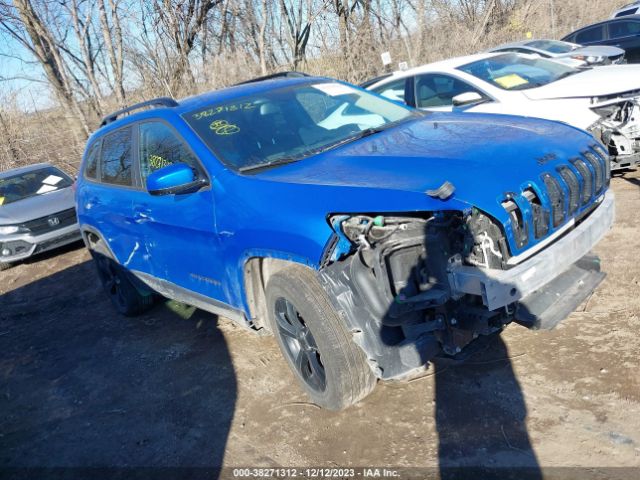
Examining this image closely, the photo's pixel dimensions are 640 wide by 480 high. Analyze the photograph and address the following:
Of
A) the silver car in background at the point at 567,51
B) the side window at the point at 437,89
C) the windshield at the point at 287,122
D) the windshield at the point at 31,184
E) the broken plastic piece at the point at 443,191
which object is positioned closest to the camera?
the broken plastic piece at the point at 443,191

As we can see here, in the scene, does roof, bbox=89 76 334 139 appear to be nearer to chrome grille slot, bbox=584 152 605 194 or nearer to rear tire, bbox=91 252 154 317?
rear tire, bbox=91 252 154 317

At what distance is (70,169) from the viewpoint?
47.2 ft

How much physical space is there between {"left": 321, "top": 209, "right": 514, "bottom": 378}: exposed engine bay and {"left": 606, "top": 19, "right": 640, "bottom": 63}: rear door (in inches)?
479

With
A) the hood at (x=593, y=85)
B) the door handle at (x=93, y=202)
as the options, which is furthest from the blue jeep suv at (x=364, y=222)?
the hood at (x=593, y=85)

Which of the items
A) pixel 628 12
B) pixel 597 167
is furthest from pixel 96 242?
pixel 628 12

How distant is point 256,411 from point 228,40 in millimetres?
17188

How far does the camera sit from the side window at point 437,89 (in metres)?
6.77

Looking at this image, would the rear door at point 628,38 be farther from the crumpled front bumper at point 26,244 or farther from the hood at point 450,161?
the crumpled front bumper at point 26,244

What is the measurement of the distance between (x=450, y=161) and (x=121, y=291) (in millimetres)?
3880

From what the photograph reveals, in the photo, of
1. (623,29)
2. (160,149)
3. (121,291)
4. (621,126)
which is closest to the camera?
(160,149)

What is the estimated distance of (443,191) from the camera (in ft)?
7.96

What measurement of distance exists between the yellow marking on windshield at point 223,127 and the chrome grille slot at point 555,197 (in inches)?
79.2

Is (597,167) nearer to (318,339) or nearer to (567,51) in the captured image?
(318,339)

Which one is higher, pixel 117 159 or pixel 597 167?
pixel 117 159
